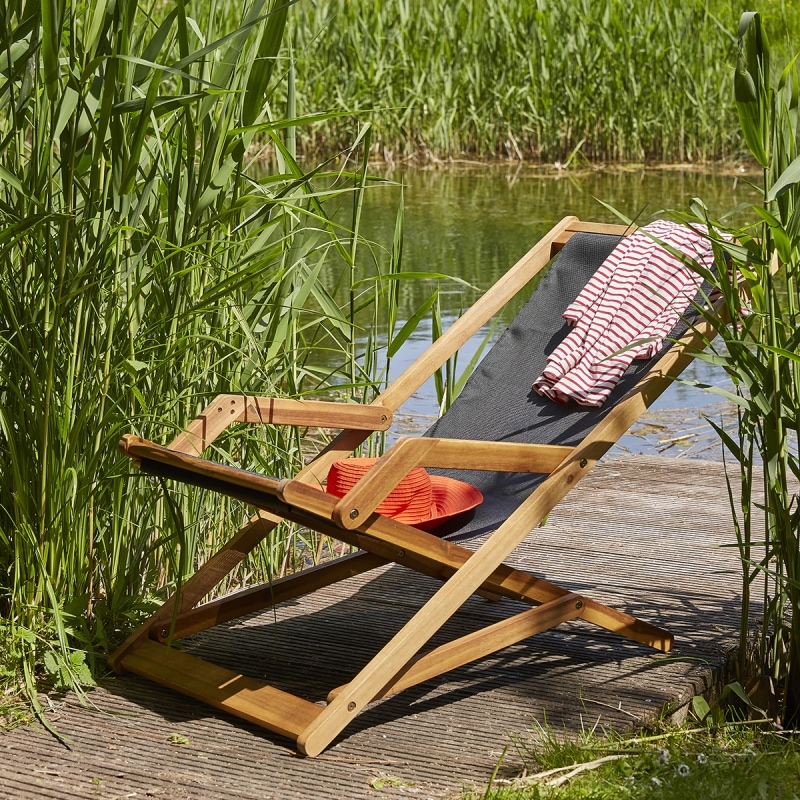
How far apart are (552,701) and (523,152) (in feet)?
34.2

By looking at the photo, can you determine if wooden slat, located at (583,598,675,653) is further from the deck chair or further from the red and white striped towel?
the red and white striped towel

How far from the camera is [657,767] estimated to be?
2586mm

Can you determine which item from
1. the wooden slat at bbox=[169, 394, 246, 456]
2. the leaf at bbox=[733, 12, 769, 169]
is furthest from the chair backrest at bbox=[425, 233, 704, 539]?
the leaf at bbox=[733, 12, 769, 169]

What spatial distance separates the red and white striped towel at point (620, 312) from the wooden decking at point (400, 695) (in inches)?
22.8

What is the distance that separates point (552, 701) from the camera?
115 inches

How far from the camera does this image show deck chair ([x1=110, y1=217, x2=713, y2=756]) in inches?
105

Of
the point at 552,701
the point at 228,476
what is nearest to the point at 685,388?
the point at 552,701

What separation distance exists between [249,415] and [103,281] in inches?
18.5

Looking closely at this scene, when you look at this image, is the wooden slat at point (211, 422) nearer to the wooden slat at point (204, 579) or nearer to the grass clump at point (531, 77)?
the wooden slat at point (204, 579)

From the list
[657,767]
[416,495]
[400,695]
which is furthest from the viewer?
[416,495]

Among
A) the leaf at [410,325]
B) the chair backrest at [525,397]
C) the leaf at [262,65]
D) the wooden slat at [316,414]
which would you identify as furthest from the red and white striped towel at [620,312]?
the leaf at [262,65]

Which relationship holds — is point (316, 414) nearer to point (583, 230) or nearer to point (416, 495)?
point (416, 495)

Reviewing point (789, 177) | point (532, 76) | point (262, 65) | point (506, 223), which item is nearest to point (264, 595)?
point (262, 65)

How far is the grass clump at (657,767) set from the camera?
8.09ft
